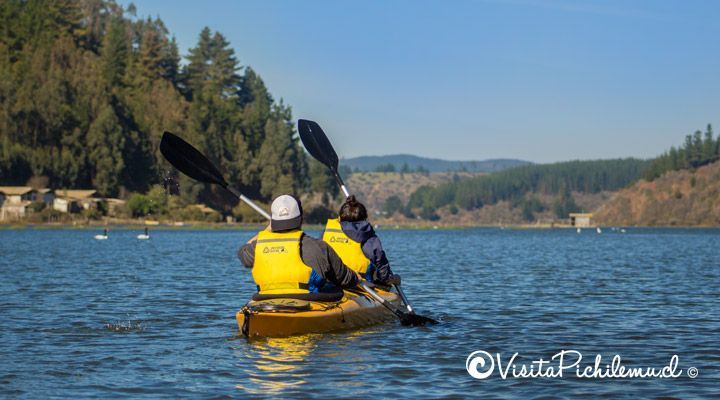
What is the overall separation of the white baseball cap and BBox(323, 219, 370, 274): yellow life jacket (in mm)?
3689

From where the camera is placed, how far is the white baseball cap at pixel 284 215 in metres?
17.3

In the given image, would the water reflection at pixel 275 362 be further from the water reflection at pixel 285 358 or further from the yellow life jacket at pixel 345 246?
the yellow life jacket at pixel 345 246

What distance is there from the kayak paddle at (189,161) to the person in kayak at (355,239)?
188cm

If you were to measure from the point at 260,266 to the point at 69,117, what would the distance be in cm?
14702

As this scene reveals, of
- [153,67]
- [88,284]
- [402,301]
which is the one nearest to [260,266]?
[402,301]

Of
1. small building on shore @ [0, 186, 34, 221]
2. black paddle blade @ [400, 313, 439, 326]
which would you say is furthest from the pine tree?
black paddle blade @ [400, 313, 439, 326]

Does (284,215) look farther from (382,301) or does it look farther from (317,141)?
(317,141)

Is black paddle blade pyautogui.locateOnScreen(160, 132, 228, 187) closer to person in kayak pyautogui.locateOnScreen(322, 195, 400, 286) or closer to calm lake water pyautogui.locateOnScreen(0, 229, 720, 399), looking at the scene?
person in kayak pyautogui.locateOnScreen(322, 195, 400, 286)

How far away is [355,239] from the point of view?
830 inches

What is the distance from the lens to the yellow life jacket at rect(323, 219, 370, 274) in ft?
69.4

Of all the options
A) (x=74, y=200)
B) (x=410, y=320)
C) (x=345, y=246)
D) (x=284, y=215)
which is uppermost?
(x=74, y=200)

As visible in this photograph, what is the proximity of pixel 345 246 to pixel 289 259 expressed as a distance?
379 cm

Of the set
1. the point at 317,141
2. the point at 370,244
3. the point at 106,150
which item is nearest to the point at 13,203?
the point at 106,150

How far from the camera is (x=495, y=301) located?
94.5ft
